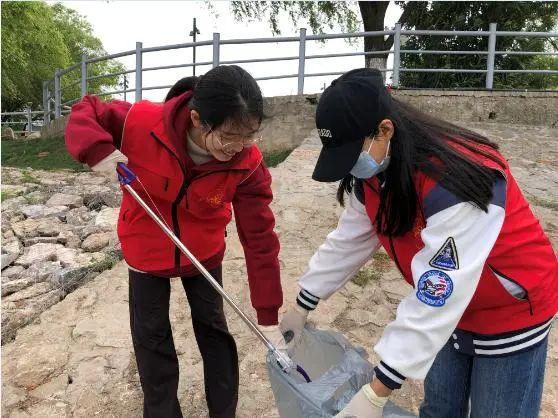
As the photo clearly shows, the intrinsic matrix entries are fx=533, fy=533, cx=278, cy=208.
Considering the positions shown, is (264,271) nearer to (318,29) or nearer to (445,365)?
(445,365)

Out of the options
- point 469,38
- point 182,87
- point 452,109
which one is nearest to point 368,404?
point 182,87

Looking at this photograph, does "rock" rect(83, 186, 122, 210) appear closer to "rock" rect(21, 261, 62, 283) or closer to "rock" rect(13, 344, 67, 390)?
"rock" rect(21, 261, 62, 283)

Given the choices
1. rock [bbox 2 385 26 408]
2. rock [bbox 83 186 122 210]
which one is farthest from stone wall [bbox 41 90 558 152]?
rock [bbox 2 385 26 408]

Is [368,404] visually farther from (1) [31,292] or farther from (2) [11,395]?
(1) [31,292]

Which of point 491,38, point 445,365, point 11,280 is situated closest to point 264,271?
point 445,365

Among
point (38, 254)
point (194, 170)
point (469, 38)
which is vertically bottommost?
point (38, 254)

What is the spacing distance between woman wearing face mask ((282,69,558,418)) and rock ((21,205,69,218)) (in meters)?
4.74

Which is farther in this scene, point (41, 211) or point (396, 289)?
point (41, 211)

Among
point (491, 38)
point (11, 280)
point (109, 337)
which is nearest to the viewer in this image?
point (109, 337)

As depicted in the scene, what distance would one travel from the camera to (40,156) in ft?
30.2

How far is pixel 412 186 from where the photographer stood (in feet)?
4.28

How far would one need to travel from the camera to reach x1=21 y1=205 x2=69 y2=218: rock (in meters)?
5.47

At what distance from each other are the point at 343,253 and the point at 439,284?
0.52 meters

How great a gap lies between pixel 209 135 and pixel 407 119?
66cm
